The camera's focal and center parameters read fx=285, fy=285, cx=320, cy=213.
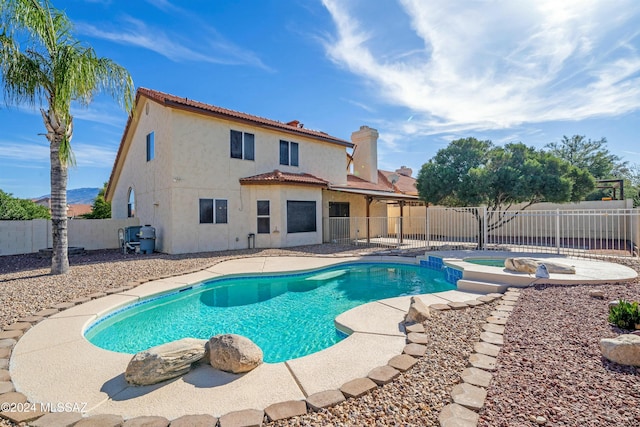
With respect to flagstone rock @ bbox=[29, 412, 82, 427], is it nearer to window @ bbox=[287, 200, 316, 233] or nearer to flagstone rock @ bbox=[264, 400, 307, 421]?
flagstone rock @ bbox=[264, 400, 307, 421]

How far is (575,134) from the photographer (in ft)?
124

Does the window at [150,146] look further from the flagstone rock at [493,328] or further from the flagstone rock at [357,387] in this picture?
the flagstone rock at [493,328]

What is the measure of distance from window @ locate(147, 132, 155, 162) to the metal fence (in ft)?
35.9

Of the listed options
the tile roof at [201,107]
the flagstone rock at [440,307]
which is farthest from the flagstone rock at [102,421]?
the tile roof at [201,107]

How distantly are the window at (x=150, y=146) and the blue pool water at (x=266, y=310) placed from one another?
33.4ft

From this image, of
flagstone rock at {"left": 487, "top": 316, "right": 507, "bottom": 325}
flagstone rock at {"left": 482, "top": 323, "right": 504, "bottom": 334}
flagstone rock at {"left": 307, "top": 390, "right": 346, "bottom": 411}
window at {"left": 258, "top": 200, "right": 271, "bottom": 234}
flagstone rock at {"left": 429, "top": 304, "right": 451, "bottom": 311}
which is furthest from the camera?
window at {"left": 258, "top": 200, "right": 271, "bottom": 234}

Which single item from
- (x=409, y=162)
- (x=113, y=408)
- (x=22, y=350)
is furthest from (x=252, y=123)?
(x=409, y=162)

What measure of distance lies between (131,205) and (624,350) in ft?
74.0

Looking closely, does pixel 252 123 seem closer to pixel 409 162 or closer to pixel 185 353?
pixel 185 353

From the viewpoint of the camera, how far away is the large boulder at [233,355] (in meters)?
3.70

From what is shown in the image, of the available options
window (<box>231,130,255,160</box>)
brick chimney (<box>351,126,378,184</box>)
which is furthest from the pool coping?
brick chimney (<box>351,126,378,184</box>)

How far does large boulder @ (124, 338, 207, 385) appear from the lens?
345cm

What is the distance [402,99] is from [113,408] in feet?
50.3

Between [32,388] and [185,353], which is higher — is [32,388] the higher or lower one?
the lower one
